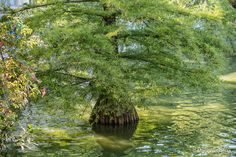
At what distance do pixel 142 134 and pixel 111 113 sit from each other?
4.73ft

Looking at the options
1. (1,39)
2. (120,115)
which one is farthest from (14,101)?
(120,115)

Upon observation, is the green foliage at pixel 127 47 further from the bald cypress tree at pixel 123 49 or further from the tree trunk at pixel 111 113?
the tree trunk at pixel 111 113

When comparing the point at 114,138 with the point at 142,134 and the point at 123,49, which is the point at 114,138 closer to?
the point at 142,134

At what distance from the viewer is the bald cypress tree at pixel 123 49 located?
12828 millimetres

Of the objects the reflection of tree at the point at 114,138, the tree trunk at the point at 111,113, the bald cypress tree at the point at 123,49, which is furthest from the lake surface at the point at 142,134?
the bald cypress tree at the point at 123,49

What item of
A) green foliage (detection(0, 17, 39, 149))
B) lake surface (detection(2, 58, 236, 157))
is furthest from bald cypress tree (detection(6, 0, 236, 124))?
green foliage (detection(0, 17, 39, 149))

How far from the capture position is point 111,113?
599 inches

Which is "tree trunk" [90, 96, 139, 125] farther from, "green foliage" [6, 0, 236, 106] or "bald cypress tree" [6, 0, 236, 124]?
"green foliage" [6, 0, 236, 106]

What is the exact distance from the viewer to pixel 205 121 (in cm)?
1609

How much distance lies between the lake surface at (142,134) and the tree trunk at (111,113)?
0.94ft

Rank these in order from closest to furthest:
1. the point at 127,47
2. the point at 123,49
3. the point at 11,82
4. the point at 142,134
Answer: the point at 11,82 → the point at 142,134 → the point at 127,47 → the point at 123,49

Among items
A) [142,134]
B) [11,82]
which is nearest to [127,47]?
[142,134]

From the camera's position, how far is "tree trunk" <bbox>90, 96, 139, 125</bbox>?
48.8ft

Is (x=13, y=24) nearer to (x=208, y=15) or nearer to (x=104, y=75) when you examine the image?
(x=104, y=75)
